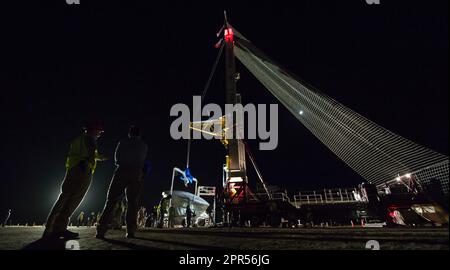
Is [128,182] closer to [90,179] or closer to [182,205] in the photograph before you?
[90,179]

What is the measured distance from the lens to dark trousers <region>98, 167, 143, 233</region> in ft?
12.7

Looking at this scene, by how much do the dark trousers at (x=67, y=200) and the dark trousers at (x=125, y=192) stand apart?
20.0 inches

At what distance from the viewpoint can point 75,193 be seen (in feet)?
12.5

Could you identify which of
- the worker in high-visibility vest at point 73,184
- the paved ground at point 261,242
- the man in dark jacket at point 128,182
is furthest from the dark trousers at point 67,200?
the man in dark jacket at point 128,182

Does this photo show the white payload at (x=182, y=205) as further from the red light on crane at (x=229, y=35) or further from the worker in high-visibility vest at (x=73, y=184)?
the worker in high-visibility vest at (x=73, y=184)

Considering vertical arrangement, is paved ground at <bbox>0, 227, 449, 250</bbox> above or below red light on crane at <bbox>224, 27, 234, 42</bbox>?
below

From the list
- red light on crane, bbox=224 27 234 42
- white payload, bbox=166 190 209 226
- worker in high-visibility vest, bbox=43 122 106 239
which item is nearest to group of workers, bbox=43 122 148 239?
worker in high-visibility vest, bbox=43 122 106 239

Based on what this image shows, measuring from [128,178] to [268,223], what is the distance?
8.54 meters

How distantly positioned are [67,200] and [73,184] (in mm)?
299

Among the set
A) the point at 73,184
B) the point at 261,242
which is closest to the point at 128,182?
the point at 73,184

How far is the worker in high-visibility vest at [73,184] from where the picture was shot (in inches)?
142

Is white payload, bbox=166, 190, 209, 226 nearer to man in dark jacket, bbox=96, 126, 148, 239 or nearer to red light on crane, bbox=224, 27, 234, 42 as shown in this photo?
red light on crane, bbox=224, 27, 234, 42
